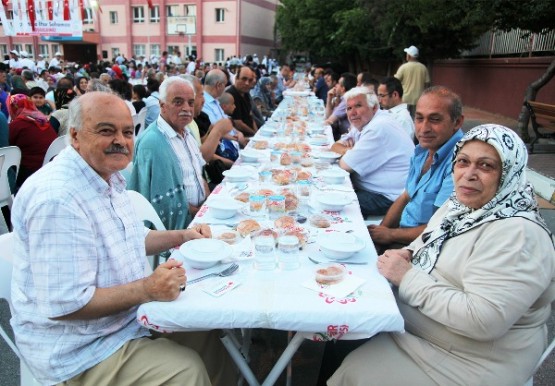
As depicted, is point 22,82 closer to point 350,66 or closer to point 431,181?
point 431,181

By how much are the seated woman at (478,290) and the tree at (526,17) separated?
7.21 metres

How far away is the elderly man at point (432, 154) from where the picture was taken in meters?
2.52

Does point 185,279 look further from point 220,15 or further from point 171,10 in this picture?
point 171,10

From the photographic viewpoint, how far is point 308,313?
1.50m

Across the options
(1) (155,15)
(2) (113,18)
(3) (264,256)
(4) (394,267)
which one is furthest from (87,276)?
(2) (113,18)

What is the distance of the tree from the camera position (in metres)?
7.13

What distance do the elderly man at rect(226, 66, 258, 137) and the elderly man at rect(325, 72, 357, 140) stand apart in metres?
1.33

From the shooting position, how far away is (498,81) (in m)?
12.5

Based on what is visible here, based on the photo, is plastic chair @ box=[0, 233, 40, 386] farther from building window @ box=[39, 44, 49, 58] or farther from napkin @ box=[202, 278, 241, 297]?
building window @ box=[39, 44, 49, 58]

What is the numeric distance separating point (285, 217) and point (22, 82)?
10358 millimetres

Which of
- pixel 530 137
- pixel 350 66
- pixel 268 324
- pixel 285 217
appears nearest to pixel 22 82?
pixel 285 217

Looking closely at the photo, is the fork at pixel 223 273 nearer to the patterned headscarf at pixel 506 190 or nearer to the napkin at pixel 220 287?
the napkin at pixel 220 287

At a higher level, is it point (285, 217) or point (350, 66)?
point (350, 66)

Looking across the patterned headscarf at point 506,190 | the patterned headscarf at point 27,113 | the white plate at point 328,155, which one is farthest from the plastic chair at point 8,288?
the patterned headscarf at point 27,113
